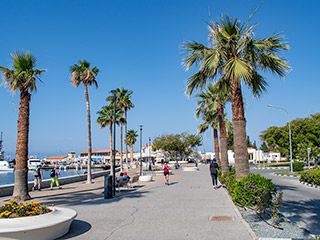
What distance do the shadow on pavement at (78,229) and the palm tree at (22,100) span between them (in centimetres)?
567

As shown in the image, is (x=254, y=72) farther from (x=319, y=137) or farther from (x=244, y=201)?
(x=319, y=137)

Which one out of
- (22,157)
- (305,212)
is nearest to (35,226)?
(22,157)

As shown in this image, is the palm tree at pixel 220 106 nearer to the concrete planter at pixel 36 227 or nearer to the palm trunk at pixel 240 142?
the palm trunk at pixel 240 142

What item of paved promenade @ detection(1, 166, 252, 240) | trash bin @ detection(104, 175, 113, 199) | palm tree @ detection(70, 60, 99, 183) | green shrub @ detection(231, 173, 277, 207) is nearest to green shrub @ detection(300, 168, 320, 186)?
paved promenade @ detection(1, 166, 252, 240)

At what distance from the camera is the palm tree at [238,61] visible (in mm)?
10445

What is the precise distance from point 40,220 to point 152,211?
14.2 feet

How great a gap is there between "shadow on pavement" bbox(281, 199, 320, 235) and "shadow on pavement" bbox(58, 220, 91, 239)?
577 cm

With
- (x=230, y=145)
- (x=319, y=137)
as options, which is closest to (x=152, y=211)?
(x=319, y=137)

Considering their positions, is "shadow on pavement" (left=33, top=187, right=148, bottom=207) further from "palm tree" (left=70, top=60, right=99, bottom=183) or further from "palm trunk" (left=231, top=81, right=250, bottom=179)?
"palm tree" (left=70, top=60, right=99, bottom=183)

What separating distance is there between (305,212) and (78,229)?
24.9 ft

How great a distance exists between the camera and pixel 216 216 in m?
8.75

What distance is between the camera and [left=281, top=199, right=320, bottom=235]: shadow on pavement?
7.93m

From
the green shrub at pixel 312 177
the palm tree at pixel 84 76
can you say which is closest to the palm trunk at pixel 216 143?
the green shrub at pixel 312 177

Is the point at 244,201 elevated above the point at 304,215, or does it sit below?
above
